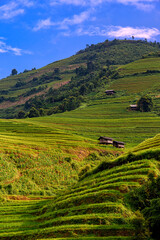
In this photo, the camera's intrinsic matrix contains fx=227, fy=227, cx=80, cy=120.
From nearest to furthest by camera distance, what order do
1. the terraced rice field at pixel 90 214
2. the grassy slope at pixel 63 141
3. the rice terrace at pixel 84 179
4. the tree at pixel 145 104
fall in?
the terraced rice field at pixel 90 214
the rice terrace at pixel 84 179
the grassy slope at pixel 63 141
the tree at pixel 145 104

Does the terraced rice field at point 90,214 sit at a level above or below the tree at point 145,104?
below

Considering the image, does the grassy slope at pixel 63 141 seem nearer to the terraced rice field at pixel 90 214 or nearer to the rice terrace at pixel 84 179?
the rice terrace at pixel 84 179

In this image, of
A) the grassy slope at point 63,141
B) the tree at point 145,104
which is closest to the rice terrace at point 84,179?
the tree at point 145,104

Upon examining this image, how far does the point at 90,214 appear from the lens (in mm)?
21594

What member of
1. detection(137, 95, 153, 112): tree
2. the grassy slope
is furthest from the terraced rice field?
detection(137, 95, 153, 112): tree

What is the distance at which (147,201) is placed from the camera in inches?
830

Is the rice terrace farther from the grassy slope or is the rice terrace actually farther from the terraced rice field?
the grassy slope

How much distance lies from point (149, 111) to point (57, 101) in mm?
94697

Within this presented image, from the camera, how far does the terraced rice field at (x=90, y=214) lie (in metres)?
19.3

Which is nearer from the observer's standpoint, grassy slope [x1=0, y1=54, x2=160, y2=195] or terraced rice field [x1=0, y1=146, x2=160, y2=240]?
terraced rice field [x1=0, y1=146, x2=160, y2=240]

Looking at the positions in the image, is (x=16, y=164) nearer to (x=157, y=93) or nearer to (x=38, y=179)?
(x=38, y=179)

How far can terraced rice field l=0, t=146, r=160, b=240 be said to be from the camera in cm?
1933

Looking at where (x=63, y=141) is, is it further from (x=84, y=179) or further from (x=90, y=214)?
(x=90, y=214)

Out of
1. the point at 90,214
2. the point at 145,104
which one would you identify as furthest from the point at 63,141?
the point at 145,104
